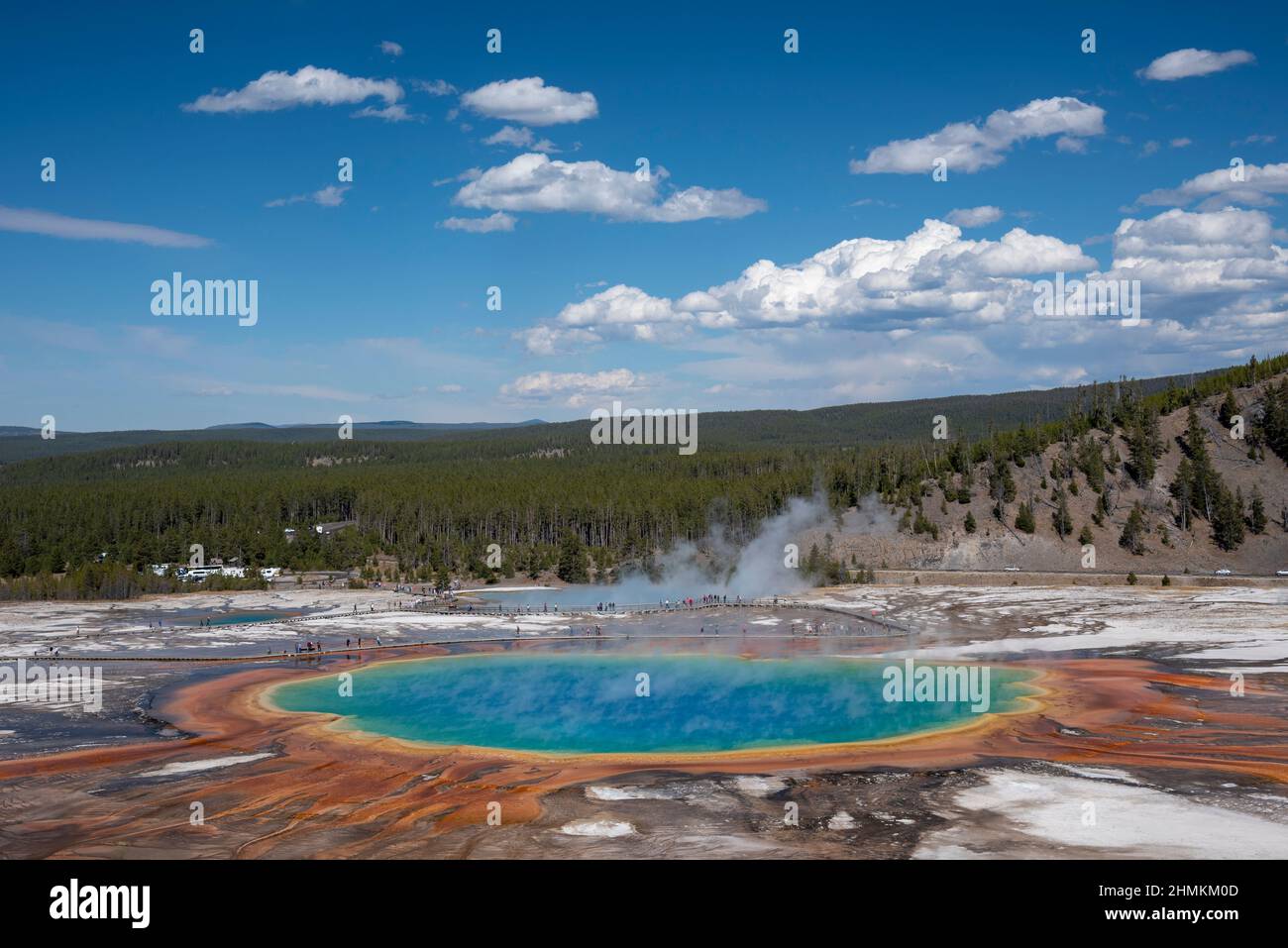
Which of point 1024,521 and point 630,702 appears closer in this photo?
point 630,702

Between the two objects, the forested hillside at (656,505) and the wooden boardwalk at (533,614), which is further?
the forested hillside at (656,505)

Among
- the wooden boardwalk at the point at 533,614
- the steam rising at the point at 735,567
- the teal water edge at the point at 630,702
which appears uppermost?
the steam rising at the point at 735,567

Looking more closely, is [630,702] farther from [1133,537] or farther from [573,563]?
[1133,537]


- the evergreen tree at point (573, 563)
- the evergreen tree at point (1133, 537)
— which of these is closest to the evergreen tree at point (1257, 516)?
the evergreen tree at point (1133, 537)

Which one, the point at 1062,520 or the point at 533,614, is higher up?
the point at 1062,520

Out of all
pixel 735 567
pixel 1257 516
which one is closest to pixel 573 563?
pixel 735 567

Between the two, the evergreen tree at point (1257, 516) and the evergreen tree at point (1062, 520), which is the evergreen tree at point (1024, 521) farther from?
the evergreen tree at point (1257, 516)

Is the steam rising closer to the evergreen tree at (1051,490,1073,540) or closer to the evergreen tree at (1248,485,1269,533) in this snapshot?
the evergreen tree at (1051,490,1073,540)

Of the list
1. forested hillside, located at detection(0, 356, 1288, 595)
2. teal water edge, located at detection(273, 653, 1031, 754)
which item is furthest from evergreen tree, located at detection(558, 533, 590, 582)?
teal water edge, located at detection(273, 653, 1031, 754)
